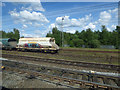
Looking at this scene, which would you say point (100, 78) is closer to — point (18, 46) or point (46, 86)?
point (46, 86)

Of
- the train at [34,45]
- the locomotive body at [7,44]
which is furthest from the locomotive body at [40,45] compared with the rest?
the locomotive body at [7,44]

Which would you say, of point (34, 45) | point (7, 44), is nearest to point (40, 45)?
point (34, 45)

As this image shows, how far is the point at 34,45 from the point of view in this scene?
709 inches

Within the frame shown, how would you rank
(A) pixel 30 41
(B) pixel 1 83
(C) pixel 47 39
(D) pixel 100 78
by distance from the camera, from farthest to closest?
(A) pixel 30 41 < (C) pixel 47 39 < (D) pixel 100 78 < (B) pixel 1 83

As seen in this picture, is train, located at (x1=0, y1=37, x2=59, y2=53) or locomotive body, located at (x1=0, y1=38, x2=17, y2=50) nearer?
train, located at (x1=0, y1=37, x2=59, y2=53)

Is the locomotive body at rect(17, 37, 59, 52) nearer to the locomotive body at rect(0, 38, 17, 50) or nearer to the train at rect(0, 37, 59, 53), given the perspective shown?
the train at rect(0, 37, 59, 53)

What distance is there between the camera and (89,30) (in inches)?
1591

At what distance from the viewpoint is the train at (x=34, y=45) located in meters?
16.6

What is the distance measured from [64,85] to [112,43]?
43.6 m

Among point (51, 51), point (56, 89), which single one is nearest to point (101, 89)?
point (56, 89)

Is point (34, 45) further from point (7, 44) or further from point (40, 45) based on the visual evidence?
point (7, 44)

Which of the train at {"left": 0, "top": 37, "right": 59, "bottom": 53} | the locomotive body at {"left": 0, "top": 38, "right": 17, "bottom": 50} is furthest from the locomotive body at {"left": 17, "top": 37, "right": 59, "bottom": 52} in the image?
the locomotive body at {"left": 0, "top": 38, "right": 17, "bottom": 50}

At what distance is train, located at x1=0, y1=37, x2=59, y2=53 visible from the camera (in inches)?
653

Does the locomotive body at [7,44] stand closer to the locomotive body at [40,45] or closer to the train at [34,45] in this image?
the train at [34,45]
